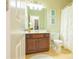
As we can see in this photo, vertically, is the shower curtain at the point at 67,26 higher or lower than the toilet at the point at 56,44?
higher

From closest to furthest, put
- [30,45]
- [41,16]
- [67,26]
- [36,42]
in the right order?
[30,45] < [36,42] < [67,26] < [41,16]

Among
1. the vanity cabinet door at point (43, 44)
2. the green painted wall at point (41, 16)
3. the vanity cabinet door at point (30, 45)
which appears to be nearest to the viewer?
the vanity cabinet door at point (30, 45)

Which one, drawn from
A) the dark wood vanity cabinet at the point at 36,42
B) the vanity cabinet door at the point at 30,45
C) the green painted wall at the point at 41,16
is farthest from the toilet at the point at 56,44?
the vanity cabinet door at the point at 30,45

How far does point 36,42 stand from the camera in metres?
5.25

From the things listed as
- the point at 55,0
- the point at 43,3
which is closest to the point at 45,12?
the point at 43,3

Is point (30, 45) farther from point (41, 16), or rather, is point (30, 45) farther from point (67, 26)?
point (67, 26)

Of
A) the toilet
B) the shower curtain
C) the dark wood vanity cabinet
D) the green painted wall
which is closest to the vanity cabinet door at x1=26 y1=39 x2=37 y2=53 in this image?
the dark wood vanity cabinet

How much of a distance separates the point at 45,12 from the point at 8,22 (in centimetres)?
526

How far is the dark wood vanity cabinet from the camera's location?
16.6 feet

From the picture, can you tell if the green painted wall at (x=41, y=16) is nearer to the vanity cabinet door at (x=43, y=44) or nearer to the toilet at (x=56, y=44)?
the toilet at (x=56, y=44)

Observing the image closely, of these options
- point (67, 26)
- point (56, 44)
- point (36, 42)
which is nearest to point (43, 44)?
point (36, 42)

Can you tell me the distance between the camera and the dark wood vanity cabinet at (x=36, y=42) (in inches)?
200
